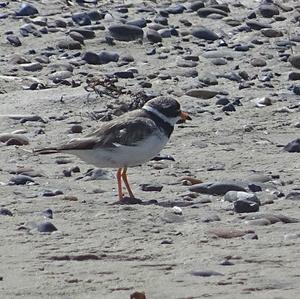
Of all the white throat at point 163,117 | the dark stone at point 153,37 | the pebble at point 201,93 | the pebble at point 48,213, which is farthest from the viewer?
the dark stone at point 153,37

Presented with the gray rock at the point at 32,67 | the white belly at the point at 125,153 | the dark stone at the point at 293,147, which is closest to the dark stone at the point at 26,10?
the gray rock at the point at 32,67

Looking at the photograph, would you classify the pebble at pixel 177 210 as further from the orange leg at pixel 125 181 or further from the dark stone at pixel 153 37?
the dark stone at pixel 153 37

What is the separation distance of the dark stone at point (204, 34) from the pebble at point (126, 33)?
0.56 meters

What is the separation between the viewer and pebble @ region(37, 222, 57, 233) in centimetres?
670

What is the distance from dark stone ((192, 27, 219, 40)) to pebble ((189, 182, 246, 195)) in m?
4.91

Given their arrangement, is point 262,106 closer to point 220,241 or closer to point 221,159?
point 221,159

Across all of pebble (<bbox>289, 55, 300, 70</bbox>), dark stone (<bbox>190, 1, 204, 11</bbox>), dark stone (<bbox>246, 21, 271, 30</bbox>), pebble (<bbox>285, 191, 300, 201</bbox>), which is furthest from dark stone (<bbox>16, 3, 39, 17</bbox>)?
pebble (<bbox>285, 191, 300, 201</bbox>)

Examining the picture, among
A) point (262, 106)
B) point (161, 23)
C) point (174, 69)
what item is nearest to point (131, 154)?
point (262, 106)

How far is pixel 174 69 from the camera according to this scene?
11.4 meters

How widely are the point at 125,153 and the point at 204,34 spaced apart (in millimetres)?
4921

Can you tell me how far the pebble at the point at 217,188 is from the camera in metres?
7.66

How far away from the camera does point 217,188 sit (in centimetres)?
768

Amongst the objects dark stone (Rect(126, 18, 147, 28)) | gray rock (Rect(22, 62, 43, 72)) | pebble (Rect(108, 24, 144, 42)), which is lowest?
dark stone (Rect(126, 18, 147, 28))

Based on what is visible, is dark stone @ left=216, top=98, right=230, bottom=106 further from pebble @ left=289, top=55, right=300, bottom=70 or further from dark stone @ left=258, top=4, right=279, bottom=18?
dark stone @ left=258, top=4, right=279, bottom=18
